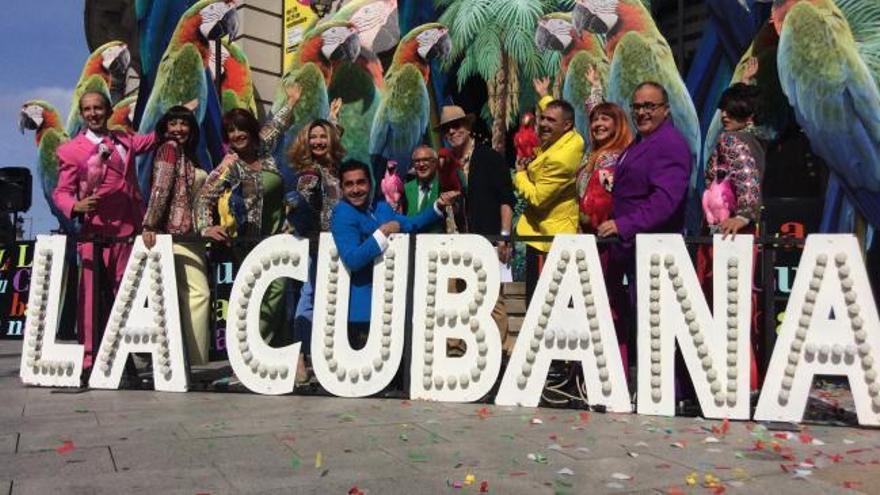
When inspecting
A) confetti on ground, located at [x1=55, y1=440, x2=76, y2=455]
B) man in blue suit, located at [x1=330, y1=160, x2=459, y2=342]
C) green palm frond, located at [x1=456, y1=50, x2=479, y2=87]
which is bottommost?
confetti on ground, located at [x1=55, y1=440, x2=76, y2=455]

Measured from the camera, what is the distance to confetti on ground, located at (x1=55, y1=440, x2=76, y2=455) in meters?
3.12

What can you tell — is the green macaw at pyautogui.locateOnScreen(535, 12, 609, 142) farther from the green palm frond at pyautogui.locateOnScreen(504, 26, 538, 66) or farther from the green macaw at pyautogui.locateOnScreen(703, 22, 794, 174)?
the green palm frond at pyautogui.locateOnScreen(504, 26, 538, 66)

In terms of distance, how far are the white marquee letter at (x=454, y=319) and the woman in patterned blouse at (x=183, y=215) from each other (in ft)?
4.86

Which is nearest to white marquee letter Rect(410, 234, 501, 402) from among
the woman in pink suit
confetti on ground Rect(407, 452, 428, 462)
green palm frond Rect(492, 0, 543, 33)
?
confetti on ground Rect(407, 452, 428, 462)

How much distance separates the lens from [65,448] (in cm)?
316

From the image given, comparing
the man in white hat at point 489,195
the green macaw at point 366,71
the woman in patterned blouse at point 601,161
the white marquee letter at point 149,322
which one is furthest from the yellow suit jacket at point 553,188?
the green macaw at point 366,71

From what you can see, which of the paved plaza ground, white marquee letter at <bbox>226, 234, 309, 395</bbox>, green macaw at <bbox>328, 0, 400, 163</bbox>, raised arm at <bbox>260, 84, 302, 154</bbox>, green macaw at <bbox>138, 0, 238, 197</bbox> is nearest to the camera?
the paved plaza ground

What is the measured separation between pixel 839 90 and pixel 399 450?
5810 millimetres

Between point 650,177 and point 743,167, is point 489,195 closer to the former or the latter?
point 650,177

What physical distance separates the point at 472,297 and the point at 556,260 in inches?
21.0

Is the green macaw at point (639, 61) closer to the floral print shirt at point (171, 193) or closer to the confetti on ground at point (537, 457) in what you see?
the floral print shirt at point (171, 193)

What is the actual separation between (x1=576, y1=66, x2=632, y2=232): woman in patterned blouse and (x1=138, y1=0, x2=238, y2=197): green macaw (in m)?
7.63

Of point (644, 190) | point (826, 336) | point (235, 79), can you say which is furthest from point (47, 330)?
point (235, 79)

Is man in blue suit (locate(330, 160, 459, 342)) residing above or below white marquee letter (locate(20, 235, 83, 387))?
above
